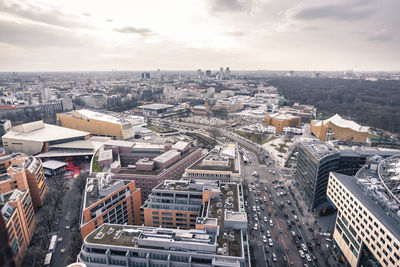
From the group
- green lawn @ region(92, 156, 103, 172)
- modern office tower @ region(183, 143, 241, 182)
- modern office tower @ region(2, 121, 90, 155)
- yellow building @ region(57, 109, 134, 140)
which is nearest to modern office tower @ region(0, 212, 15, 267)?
modern office tower @ region(183, 143, 241, 182)

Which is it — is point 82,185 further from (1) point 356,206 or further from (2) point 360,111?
(2) point 360,111

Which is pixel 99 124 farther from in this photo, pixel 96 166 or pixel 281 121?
pixel 281 121

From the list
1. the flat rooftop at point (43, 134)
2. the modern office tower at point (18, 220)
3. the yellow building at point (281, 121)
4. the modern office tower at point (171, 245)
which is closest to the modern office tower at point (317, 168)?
the modern office tower at point (171, 245)

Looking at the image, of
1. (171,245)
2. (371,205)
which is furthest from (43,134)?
(371,205)

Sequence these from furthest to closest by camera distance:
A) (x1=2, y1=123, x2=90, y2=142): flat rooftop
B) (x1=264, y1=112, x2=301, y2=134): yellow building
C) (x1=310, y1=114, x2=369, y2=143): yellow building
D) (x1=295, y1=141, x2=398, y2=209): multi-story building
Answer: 1. (x1=264, y1=112, x2=301, y2=134): yellow building
2. (x1=310, y1=114, x2=369, y2=143): yellow building
3. (x1=2, y1=123, x2=90, y2=142): flat rooftop
4. (x1=295, y1=141, x2=398, y2=209): multi-story building

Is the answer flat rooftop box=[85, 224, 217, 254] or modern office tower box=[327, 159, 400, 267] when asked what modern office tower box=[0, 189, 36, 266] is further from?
modern office tower box=[327, 159, 400, 267]

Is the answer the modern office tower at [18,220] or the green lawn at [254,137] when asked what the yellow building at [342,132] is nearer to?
the green lawn at [254,137]

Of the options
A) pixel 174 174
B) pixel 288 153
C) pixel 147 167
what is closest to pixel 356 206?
pixel 174 174
